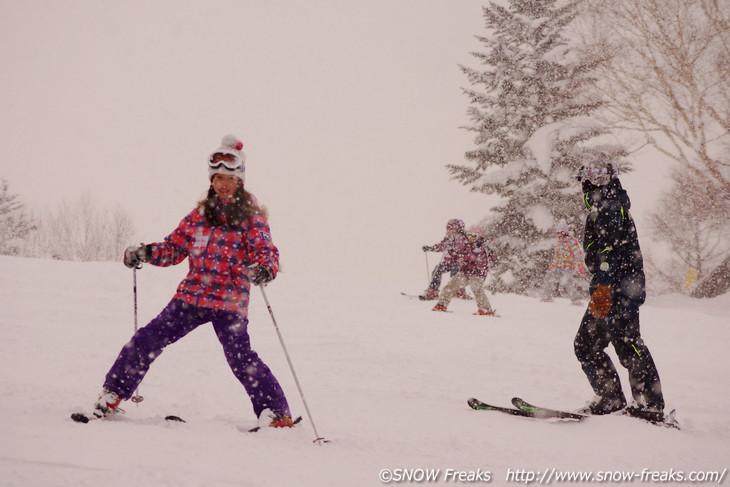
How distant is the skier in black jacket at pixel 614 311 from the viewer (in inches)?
157

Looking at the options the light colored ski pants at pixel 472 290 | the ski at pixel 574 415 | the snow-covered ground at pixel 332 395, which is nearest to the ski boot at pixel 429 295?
the light colored ski pants at pixel 472 290

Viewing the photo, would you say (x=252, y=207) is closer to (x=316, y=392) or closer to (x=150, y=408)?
(x=150, y=408)

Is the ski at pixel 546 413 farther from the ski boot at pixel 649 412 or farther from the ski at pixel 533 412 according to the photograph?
the ski boot at pixel 649 412

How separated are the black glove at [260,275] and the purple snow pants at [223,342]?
0.35m

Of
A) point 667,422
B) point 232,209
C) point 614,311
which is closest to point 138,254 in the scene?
point 232,209

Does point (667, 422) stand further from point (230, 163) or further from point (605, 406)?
point (230, 163)

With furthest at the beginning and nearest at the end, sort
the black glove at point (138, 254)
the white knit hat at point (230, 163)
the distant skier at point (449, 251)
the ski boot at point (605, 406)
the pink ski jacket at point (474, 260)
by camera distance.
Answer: the distant skier at point (449, 251)
the pink ski jacket at point (474, 260)
the ski boot at point (605, 406)
the white knit hat at point (230, 163)
the black glove at point (138, 254)

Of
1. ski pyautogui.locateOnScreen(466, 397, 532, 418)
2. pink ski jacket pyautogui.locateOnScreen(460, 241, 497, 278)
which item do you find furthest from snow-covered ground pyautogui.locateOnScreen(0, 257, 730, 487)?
pink ski jacket pyautogui.locateOnScreen(460, 241, 497, 278)

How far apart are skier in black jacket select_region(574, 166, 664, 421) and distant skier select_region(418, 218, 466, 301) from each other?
6.86 meters

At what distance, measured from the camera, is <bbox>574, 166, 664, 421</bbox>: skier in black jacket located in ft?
13.1

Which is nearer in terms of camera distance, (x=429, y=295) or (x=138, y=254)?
(x=138, y=254)

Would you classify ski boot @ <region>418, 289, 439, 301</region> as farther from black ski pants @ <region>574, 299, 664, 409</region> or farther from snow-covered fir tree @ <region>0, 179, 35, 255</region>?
snow-covered fir tree @ <region>0, 179, 35, 255</region>

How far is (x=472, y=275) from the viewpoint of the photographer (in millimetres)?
10672

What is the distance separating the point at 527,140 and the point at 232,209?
1943cm
